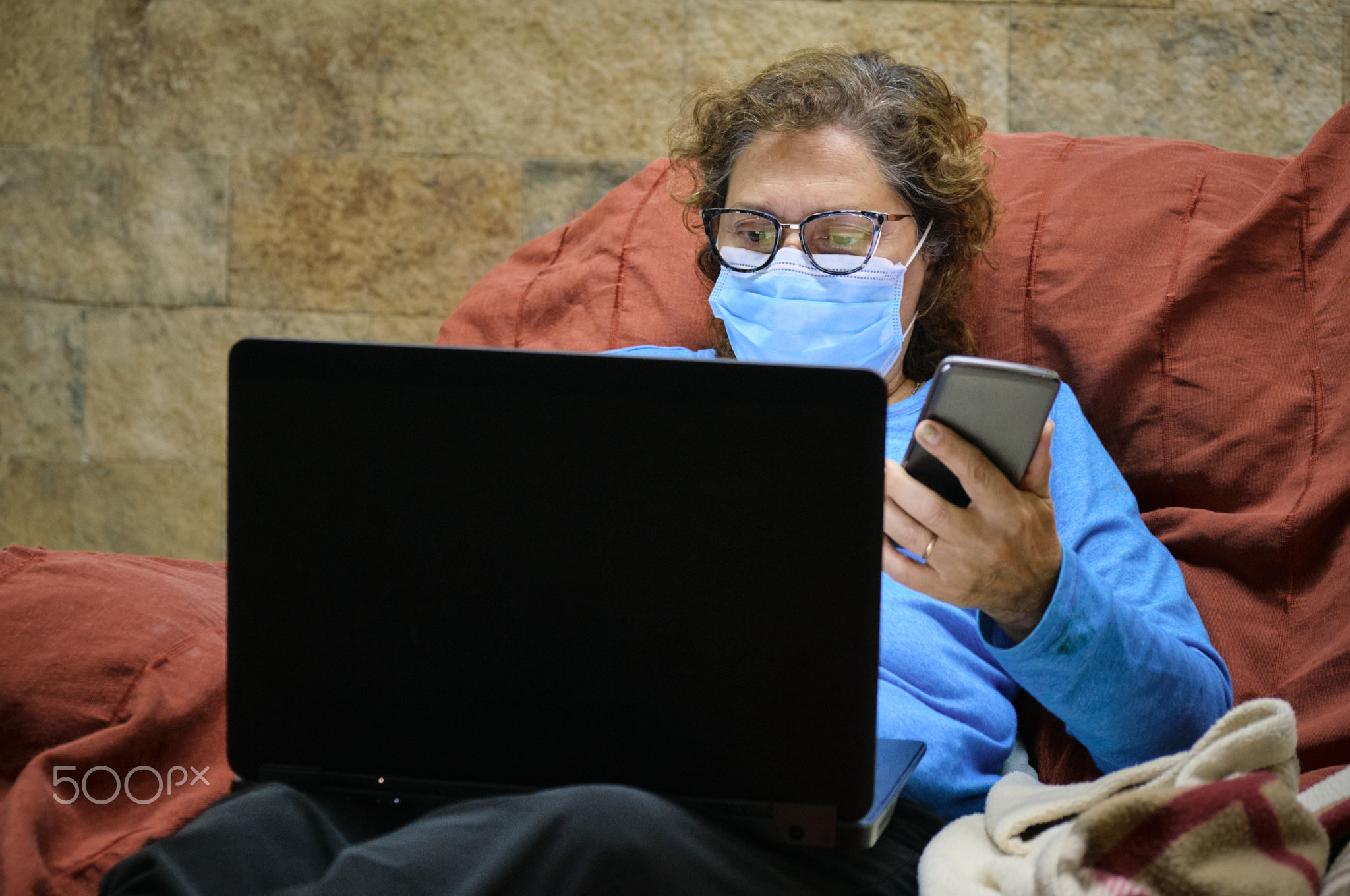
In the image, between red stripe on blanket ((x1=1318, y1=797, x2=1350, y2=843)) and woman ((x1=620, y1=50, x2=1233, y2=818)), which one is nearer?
red stripe on blanket ((x1=1318, y1=797, x2=1350, y2=843))

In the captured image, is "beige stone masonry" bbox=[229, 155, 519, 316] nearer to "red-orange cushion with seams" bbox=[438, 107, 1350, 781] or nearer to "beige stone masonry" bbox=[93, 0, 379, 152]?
"beige stone masonry" bbox=[93, 0, 379, 152]

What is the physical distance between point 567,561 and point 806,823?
0.21 metres

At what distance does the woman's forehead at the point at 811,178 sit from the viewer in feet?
3.99

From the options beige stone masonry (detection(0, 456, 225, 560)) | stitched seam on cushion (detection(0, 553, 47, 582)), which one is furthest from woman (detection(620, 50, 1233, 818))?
beige stone masonry (detection(0, 456, 225, 560))

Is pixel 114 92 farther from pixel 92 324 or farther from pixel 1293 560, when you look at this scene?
pixel 1293 560

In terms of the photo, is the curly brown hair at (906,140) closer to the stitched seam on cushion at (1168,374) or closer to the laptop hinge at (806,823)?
the stitched seam on cushion at (1168,374)

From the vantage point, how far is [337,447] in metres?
0.66

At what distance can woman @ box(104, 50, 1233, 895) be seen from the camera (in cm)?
63

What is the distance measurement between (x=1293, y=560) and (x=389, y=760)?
0.93m

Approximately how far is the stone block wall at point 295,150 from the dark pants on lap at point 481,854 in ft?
4.33

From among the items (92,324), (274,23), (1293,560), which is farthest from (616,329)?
(92,324)

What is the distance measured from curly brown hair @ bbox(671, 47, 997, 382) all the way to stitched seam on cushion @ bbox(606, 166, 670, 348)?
131 mm

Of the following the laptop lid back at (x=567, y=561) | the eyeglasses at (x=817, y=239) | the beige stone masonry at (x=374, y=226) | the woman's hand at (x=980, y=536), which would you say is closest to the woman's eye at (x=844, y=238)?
the eyeglasses at (x=817, y=239)

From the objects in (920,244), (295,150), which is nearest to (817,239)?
(920,244)
